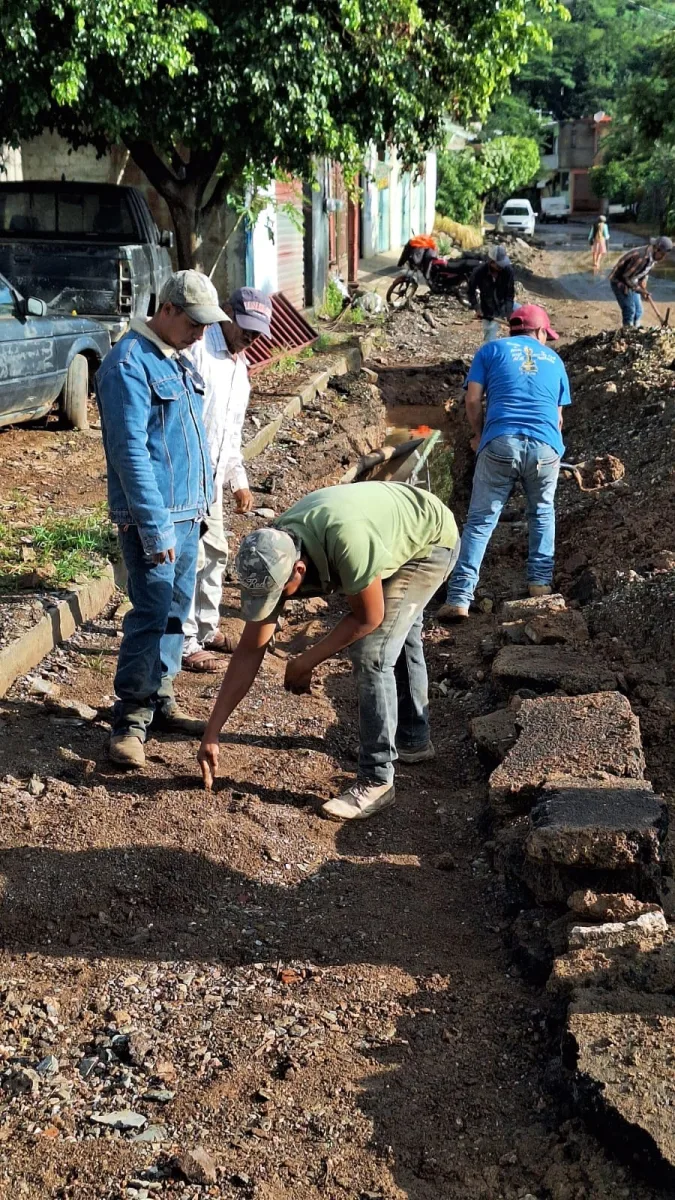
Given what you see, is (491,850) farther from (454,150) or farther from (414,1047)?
(454,150)

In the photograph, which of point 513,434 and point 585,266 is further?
point 585,266

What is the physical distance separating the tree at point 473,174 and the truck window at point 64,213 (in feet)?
119

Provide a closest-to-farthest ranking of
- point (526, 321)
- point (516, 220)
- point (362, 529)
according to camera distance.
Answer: point (362, 529) → point (526, 321) → point (516, 220)

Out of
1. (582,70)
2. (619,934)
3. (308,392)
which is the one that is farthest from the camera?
(582,70)

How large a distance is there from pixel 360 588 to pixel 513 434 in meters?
3.06

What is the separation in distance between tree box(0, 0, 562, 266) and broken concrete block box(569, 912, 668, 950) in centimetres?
935

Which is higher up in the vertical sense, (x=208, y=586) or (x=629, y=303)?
(x=629, y=303)

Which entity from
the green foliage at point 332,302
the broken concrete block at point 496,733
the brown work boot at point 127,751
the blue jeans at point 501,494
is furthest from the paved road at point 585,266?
the brown work boot at point 127,751

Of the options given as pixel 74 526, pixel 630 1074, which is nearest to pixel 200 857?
pixel 630 1074

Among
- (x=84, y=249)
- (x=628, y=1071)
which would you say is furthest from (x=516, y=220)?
(x=628, y=1071)

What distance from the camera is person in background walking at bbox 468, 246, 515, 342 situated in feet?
48.4

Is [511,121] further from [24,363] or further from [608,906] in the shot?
[608,906]

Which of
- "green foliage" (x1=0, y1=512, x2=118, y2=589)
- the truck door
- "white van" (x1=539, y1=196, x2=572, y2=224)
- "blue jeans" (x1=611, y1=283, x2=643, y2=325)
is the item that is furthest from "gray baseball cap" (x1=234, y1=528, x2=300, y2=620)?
"white van" (x1=539, y1=196, x2=572, y2=224)

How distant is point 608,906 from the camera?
3.69 metres
